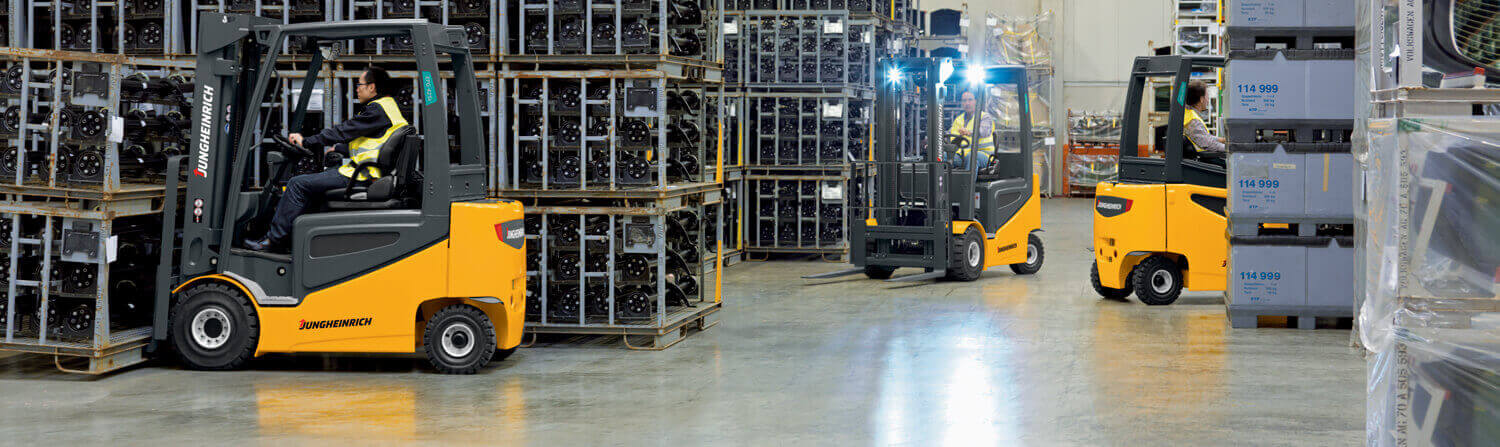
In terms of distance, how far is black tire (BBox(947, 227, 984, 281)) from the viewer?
498 inches

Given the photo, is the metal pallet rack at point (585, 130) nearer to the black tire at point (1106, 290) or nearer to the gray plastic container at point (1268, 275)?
the gray plastic container at point (1268, 275)

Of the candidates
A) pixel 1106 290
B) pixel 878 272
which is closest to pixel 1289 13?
pixel 1106 290

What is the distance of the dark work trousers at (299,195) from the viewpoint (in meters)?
7.52

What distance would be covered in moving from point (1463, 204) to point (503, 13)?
6082 mm

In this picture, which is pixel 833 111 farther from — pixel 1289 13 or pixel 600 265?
pixel 600 265

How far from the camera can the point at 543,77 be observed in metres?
8.39

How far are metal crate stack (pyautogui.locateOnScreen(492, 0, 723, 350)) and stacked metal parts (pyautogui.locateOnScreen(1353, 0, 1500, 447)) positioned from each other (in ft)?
16.8

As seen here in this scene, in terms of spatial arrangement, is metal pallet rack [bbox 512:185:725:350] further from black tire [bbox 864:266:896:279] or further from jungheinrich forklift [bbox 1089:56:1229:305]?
black tire [bbox 864:266:896:279]

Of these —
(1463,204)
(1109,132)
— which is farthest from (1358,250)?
(1109,132)

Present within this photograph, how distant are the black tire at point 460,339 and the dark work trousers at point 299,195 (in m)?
0.93

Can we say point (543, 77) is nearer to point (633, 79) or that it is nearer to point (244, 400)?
point (633, 79)

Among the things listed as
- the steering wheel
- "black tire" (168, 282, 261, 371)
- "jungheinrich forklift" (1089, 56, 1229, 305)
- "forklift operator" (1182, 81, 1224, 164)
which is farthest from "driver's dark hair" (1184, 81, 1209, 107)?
"black tire" (168, 282, 261, 371)

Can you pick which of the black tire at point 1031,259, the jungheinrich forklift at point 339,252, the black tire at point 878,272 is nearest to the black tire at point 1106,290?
the black tire at point 1031,259

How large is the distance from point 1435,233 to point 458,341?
5304 mm
